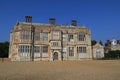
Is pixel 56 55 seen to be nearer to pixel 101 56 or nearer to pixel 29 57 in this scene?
pixel 29 57

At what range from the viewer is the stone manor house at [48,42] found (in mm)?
41938

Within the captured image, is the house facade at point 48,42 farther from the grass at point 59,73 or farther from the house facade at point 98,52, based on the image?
the grass at point 59,73

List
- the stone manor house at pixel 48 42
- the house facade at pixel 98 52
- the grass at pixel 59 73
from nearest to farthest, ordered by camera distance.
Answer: the grass at pixel 59 73, the stone manor house at pixel 48 42, the house facade at pixel 98 52

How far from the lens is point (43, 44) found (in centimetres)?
4422

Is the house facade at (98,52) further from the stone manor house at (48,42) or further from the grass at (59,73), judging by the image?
the grass at (59,73)

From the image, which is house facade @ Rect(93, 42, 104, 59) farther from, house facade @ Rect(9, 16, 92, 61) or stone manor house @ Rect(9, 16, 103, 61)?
house facade @ Rect(9, 16, 92, 61)

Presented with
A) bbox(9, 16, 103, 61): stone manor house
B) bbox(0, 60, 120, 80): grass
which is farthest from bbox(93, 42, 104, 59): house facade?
bbox(0, 60, 120, 80): grass

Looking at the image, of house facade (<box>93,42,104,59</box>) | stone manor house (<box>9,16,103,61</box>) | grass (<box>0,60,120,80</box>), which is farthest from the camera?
house facade (<box>93,42,104,59</box>)

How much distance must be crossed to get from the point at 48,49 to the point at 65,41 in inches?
180

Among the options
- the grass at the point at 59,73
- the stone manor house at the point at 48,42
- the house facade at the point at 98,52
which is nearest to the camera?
the grass at the point at 59,73

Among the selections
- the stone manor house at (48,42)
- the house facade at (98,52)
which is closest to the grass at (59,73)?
the stone manor house at (48,42)

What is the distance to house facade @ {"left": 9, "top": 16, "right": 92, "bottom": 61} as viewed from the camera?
41938 mm

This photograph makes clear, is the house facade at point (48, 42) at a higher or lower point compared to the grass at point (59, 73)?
higher

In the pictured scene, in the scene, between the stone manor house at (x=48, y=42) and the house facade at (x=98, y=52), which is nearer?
the stone manor house at (x=48, y=42)
